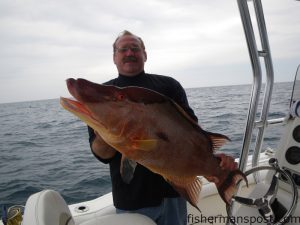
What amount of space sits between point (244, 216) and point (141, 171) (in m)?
0.84

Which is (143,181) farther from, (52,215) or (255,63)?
(255,63)

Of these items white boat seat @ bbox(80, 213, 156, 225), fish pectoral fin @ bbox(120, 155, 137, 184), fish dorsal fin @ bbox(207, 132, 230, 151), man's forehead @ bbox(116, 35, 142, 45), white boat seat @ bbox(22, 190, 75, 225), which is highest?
man's forehead @ bbox(116, 35, 142, 45)

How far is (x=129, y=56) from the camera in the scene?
6.75ft

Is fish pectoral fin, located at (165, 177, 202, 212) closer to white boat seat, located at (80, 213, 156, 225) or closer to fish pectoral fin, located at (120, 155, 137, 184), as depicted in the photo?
fish pectoral fin, located at (120, 155, 137, 184)

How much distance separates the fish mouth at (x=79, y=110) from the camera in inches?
34.5

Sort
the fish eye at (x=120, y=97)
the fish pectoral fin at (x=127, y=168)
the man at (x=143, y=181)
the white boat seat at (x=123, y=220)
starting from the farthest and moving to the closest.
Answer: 1. the man at (x=143, y=181)
2. the white boat seat at (x=123, y=220)
3. the fish pectoral fin at (x=127, y=168)
4. the fish eye at (x=120, y=97)

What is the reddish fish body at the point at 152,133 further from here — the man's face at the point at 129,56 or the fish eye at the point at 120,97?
the man's face at the point at 129,56

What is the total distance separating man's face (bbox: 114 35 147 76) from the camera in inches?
79.7

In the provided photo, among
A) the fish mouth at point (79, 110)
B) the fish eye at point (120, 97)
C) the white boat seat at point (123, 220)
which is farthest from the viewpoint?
the white boat seat at point (123, 220)

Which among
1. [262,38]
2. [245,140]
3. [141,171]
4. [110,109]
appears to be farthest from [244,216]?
[110,109]

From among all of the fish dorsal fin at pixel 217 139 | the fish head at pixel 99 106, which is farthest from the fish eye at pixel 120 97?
the fish dorsal fin at pixel 217 139

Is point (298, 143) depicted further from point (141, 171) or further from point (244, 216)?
point (141, 171)

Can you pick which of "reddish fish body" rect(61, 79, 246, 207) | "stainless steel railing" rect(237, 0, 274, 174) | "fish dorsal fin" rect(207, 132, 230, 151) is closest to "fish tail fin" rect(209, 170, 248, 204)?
"reddish fish body" rect(61, 79, 246, 207)

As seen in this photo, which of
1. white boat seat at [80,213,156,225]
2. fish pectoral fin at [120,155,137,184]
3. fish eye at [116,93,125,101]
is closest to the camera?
fish eye at [116,93,125,101]
